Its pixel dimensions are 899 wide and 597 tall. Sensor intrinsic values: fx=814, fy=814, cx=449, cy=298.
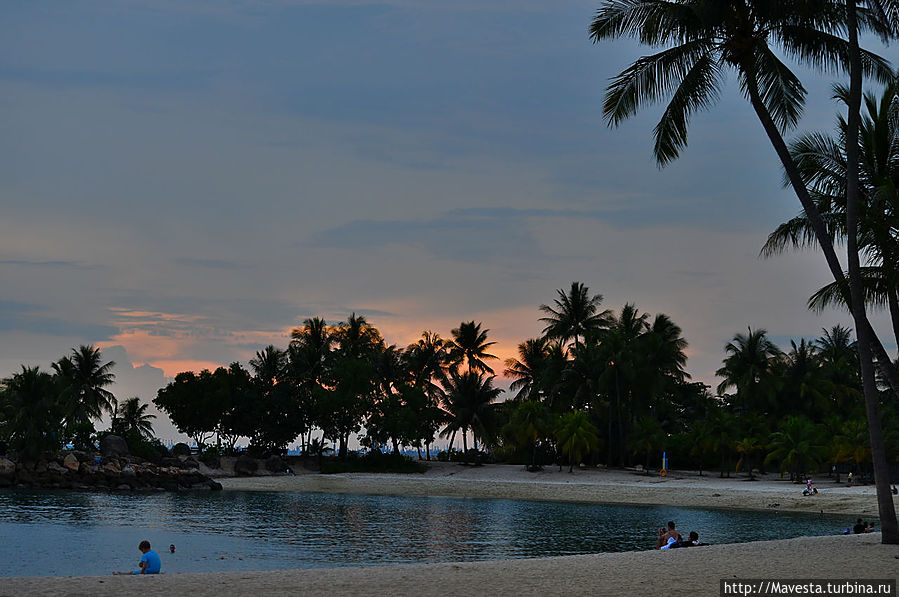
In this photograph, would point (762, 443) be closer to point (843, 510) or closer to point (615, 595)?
point (843, 510)

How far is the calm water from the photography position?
88.3 ft

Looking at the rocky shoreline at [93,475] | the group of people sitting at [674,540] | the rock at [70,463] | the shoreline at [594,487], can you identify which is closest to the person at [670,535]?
the group of people sitting at [674,540]

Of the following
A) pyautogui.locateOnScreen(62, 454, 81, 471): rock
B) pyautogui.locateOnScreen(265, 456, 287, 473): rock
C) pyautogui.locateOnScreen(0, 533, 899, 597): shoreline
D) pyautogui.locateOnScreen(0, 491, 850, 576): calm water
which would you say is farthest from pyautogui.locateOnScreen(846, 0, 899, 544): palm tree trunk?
pyautogui.locateOnScreen(265, 456, 287, 473): rock

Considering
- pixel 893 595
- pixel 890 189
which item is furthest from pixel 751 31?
pixel 893 595

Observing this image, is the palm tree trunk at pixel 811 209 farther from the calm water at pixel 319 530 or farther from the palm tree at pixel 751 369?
the palm tree at pixel 751 369

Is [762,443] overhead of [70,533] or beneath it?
overhead

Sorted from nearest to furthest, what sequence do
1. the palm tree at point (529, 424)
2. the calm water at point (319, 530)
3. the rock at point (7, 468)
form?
the calm water at point (319, 530)
the rock at point (7, 468)
the palm tree at point (529, 424)

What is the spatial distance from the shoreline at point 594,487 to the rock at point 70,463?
1132 cm

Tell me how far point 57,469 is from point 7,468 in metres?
3.34

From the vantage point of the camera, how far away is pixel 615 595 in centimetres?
1188

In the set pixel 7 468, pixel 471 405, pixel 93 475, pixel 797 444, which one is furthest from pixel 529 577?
pixel 471 405

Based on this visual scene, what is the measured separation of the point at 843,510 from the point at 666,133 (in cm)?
3077

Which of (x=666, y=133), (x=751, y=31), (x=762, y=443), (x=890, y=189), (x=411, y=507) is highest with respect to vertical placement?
(x=751, y=31)

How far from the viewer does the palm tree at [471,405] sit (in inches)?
3071
